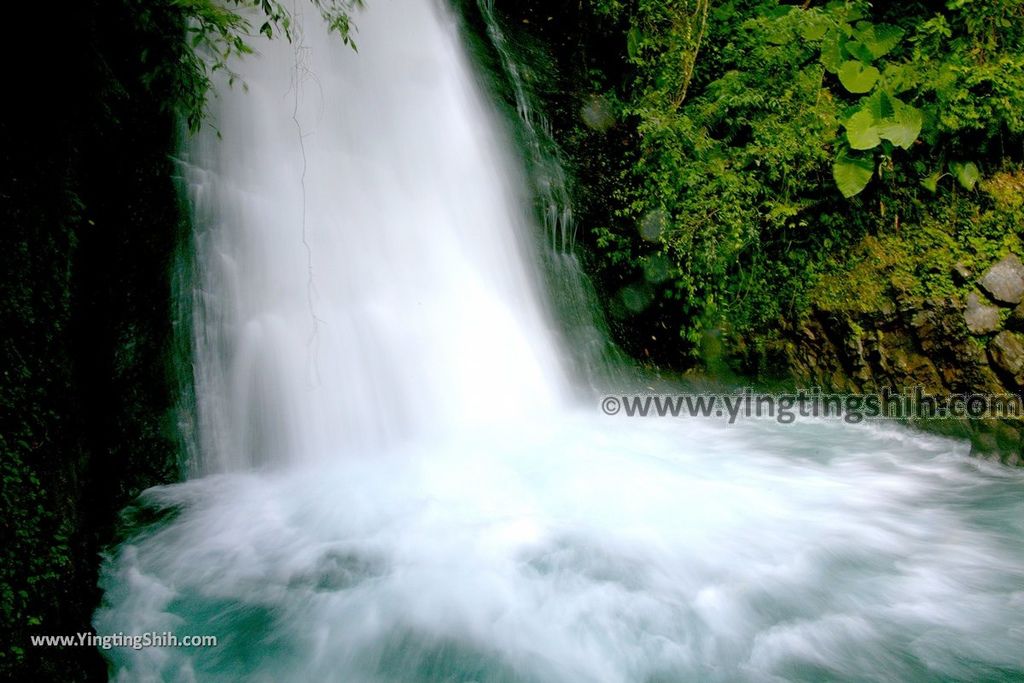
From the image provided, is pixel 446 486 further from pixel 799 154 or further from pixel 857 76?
pixel 857 76

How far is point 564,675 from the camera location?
8.66 ft

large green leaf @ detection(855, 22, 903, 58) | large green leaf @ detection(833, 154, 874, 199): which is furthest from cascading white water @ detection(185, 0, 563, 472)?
large green leaf @ detection(855, 22, 903, 58)

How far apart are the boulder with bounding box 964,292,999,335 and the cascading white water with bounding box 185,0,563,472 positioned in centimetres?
370

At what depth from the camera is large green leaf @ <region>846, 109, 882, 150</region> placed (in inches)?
215

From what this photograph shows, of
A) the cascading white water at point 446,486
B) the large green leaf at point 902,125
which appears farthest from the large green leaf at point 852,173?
the cascading white water at point 446,486

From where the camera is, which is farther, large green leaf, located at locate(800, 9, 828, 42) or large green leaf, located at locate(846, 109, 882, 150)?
large green leaf, located at locate(800, 9, 828, 42)

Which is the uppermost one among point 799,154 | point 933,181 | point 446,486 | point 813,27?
point 813,27

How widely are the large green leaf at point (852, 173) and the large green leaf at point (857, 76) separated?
718mm

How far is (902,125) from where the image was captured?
543 cm

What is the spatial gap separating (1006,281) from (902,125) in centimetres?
169

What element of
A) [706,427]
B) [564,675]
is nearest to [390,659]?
[564,675]
